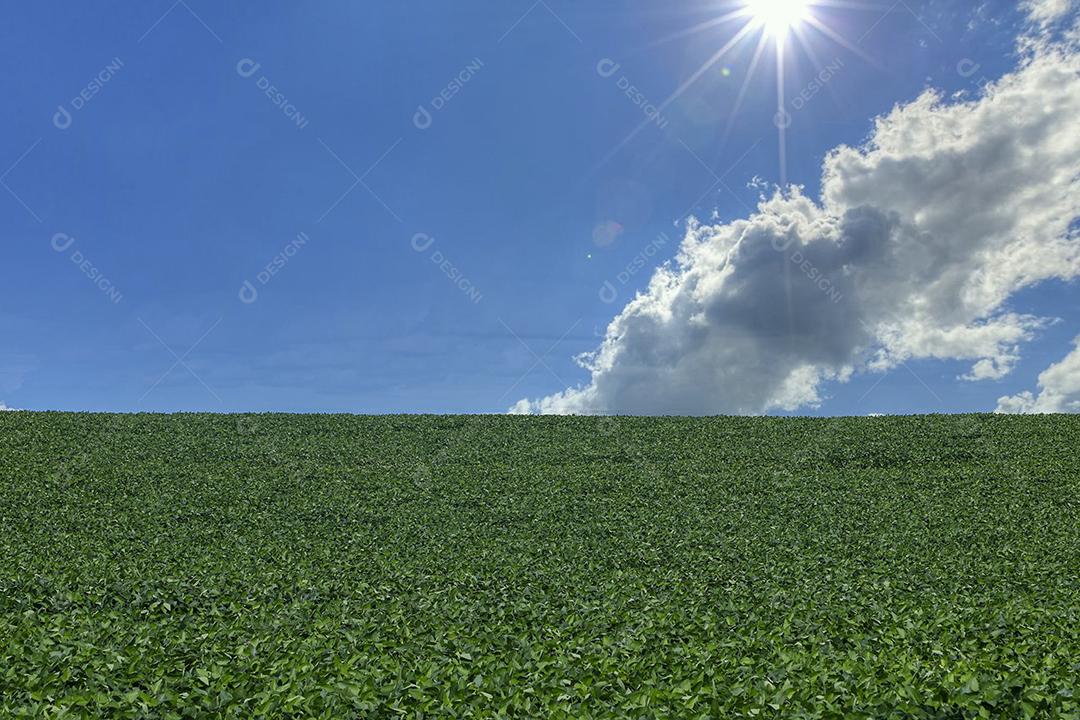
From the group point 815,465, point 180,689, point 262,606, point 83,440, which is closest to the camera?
point 180,689

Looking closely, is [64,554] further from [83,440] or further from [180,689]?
[83,440]

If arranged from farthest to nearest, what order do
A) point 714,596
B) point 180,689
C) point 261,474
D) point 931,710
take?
point 261,474 → point 714,596 → point 180,689 → point 931,710

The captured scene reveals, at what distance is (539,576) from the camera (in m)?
16.3

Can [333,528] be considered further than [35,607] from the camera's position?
Yes

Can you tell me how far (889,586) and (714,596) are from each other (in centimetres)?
431

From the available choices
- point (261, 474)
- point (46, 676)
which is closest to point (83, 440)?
point (261, 474)

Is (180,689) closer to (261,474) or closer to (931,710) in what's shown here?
(931,710)

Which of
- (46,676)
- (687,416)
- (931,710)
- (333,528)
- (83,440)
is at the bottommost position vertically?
(931,710)

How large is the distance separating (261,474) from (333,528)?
802 centimetres

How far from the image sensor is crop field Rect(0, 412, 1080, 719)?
9461 mm

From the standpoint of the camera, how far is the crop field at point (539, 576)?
946 cm

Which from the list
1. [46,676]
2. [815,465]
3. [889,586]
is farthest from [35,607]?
[815,465]

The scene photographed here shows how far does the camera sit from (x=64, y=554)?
17.8 meters

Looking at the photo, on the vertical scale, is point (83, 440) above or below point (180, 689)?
above
